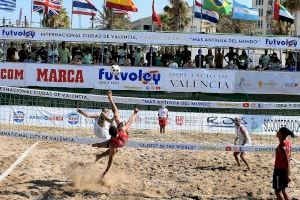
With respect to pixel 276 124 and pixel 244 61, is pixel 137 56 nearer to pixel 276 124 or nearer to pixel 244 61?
pixel 244 61

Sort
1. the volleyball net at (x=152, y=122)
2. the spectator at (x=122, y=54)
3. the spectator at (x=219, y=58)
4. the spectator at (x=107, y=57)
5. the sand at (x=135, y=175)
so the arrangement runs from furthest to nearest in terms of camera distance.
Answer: the spectator at (x=219, y=58)
the spectator at (x=107, y=57)
the spectator at (x=122, y=54)
the volleyball net at (x=152, y=122)
the sand at (x=135, y=175)

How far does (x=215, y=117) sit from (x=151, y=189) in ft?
33.8

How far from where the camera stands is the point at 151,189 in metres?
11.4

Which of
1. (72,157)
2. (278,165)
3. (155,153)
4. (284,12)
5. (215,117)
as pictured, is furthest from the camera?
(284,12)

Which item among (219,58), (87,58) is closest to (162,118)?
(219,58)

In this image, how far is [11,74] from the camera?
24.2m

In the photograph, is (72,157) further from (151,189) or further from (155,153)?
(151,189)

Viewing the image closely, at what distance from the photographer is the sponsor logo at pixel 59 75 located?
24.3 m

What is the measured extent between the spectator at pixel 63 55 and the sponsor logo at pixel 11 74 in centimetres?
185

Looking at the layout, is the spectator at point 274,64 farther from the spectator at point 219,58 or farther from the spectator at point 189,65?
the spectator at point 189,65

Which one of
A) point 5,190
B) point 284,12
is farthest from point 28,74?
point 5,190

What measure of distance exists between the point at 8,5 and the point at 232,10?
10660mm

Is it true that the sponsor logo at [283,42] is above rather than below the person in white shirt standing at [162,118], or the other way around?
above

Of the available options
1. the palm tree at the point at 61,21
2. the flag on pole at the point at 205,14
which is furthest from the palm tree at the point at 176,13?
the flag on pole at the point at 205,14
